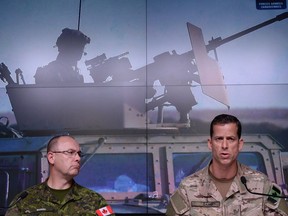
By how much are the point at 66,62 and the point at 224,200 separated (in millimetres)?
1789

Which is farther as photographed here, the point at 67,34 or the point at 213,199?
the point at 67,34

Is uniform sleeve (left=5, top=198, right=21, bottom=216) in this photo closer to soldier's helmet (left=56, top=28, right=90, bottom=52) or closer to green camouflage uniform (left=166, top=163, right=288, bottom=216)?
green camouflage uniform (left=166, top=163, right=288, bottom=216)

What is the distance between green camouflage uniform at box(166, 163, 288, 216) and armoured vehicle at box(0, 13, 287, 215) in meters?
1.18

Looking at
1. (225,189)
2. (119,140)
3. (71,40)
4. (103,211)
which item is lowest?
(103,211)

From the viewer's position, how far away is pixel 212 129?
1784mm

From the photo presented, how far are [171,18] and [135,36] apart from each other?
290mm

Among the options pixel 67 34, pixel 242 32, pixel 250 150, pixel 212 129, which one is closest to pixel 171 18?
pixel 242 32

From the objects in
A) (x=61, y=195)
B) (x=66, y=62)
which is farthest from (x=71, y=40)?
(x=61, y=195)

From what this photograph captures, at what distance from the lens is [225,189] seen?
1789 mm

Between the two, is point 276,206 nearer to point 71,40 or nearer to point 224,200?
point 224,200

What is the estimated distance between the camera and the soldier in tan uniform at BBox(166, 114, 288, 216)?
1.73 meters

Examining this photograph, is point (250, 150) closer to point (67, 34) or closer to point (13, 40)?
point (67, 34)

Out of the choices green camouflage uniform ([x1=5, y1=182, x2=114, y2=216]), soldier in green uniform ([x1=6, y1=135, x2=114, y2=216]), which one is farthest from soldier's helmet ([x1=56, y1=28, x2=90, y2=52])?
green camouflage uniform ([x1=5, y1=182, x2=114, y2=216])

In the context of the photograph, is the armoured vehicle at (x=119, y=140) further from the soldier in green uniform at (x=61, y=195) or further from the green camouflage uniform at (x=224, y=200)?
the green camouflage uniform at (x=224, y=200)
